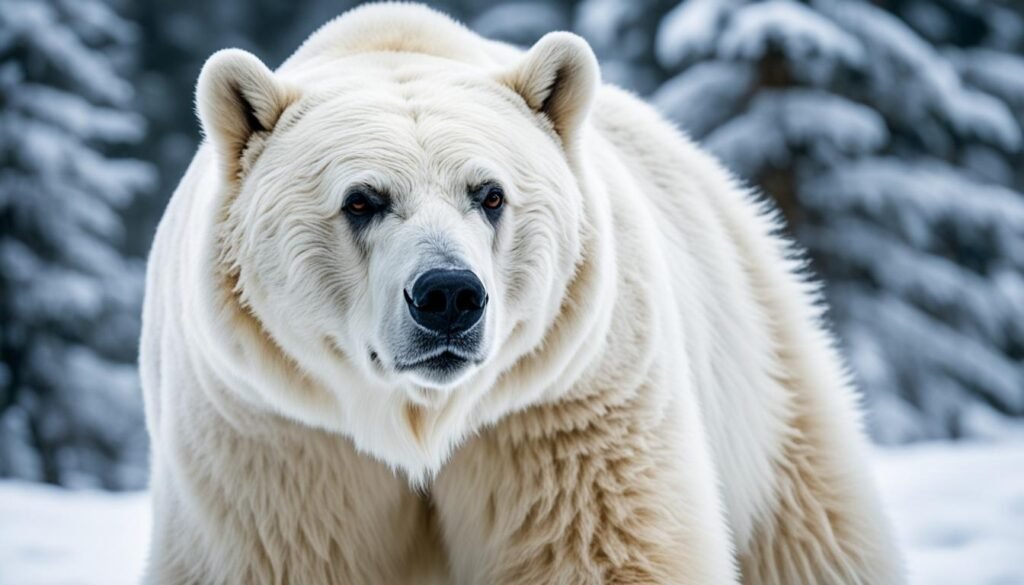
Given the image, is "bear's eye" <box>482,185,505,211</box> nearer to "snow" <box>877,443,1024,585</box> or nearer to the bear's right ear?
the bear's right ear

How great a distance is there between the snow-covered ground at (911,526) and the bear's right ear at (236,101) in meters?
2.65

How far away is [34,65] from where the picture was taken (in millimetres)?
14469

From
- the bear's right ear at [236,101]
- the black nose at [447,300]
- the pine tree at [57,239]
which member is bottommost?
the pine tree at [57,239]

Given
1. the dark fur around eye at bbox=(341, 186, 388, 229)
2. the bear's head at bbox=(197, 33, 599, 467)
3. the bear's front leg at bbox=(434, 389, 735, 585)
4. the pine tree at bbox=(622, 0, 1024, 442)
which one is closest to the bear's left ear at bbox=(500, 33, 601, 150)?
the bear's head at bbox=(197, 33, 599, 467)

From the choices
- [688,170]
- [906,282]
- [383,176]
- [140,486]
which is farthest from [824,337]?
[140,486]

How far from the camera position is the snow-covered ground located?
562cm

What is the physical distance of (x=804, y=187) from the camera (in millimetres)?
13609

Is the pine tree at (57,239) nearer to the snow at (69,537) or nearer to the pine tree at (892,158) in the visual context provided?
the pine tree at (892,158)

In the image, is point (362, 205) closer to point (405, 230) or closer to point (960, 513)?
point (405, 230)

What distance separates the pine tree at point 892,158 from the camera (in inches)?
506

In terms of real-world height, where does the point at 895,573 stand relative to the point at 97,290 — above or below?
above

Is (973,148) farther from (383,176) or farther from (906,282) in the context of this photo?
(383,176)

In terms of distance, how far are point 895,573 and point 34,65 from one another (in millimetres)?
12233

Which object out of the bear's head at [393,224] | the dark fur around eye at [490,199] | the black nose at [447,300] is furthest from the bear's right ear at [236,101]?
the black nose at [447,300]
